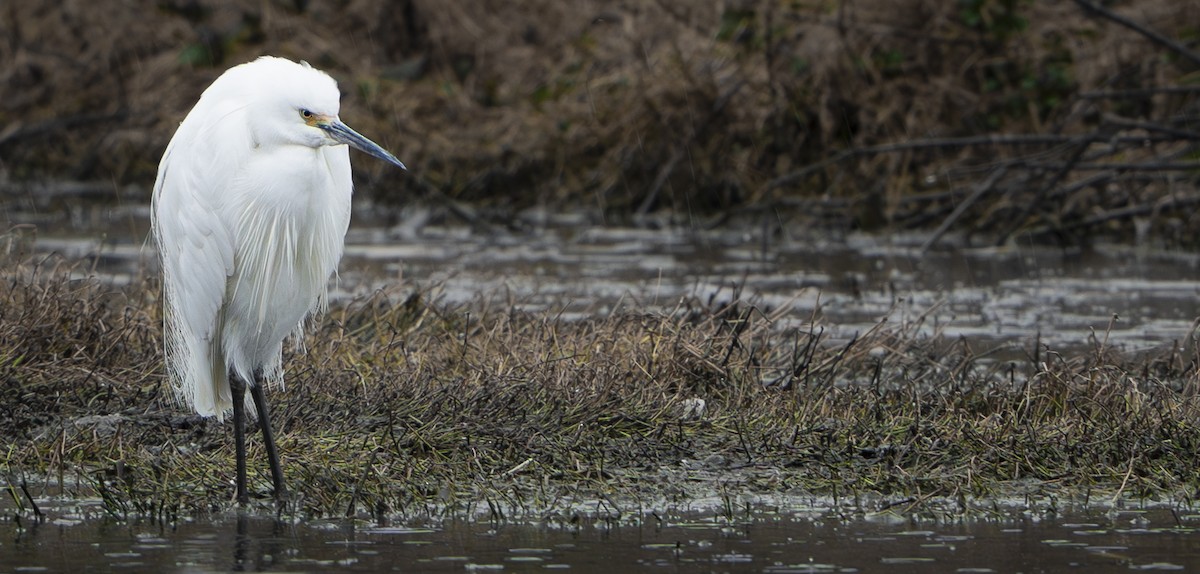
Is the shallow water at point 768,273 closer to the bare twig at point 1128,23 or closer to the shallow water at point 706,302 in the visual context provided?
the shallow water at point 706,302

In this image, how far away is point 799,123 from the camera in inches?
499

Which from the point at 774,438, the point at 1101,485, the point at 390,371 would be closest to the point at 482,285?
the point at 390,371

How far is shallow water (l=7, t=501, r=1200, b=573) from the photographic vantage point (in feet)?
13.4

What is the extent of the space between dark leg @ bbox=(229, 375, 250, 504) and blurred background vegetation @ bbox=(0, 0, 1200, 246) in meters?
6.04

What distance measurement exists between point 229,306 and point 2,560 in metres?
1.17

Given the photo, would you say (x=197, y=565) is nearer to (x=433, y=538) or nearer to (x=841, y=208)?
(x=433, y=538)

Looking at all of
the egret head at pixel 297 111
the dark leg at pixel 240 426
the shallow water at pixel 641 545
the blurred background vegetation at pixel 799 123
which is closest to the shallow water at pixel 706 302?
the shallow water at pixel 641 545

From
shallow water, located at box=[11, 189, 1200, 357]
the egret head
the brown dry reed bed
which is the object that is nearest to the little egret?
the egret head

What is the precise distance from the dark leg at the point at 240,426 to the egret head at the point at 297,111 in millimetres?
778

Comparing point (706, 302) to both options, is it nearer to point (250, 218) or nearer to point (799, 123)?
point (250, 218)

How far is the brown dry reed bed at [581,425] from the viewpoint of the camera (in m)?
4.84

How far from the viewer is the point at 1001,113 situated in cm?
1261

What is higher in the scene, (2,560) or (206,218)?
(206,218)

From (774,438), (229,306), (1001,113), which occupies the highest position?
(1001,113)
